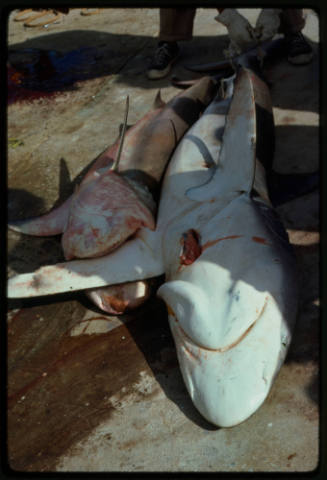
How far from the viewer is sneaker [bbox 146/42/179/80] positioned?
613 cm

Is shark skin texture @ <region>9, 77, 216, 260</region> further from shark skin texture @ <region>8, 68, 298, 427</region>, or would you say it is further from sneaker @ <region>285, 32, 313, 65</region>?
sneaker @ <region>285, 32, 313, 65</region>

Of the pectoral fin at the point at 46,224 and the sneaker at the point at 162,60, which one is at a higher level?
the sneaker at the point at 162,60

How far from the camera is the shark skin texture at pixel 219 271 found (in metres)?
2.24

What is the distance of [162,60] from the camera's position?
623 cm

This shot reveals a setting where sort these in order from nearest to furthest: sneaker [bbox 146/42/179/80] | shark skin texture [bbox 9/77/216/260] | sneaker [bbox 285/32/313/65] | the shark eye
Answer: the shark eye → shark skin texture [bbox 9/77/216/260] → sneaker [bbox 285/32/313/65] → sneaker [bbox 146/42/179/80]

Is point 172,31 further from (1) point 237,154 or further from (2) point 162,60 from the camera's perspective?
(1) point 237,154

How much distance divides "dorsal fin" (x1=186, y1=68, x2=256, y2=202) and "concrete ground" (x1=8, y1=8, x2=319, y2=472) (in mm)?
614

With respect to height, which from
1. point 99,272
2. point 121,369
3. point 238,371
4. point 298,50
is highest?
point 298,50

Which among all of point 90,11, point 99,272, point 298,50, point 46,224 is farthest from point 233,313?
point 90,11

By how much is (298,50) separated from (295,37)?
293 mm

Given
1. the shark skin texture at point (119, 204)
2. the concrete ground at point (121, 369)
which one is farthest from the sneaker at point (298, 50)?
the shark skin texture at point (119, 204)

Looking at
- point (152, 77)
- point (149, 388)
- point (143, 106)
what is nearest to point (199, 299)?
point (149, 388)

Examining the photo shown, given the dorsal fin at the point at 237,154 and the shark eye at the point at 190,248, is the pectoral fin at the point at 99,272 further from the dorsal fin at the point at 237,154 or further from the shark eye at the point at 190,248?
the dorsal fin at the point at 237,154

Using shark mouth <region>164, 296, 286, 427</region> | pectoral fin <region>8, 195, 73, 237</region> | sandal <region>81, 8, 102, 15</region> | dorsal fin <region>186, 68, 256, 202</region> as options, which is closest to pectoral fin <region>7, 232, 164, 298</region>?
dorsal fin <region>186, 68, 256, 202</region>
